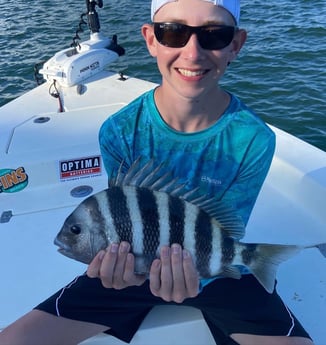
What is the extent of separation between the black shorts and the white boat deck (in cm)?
8

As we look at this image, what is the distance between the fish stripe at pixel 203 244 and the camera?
5.06ft

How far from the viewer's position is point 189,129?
6.36 ft

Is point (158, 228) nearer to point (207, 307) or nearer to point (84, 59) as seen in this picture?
point (207, 307)

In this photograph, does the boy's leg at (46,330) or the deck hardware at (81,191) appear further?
the deck hardware at (81,191)

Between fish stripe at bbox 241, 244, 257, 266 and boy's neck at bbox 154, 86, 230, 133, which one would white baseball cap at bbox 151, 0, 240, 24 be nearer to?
boy's neck at bbox 154, 86, 230, 133

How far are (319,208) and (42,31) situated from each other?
7.83 m

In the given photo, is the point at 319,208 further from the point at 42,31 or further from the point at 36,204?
the point at 42,31

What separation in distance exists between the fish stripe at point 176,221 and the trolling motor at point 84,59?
2883mm

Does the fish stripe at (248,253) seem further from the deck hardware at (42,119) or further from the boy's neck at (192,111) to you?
the deck hardware at (42,119)

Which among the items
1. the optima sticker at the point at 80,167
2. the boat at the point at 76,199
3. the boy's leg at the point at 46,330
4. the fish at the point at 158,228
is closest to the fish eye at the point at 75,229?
the fish at the point at 158,228

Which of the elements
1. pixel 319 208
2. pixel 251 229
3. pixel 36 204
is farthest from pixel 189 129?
pixel 36 204

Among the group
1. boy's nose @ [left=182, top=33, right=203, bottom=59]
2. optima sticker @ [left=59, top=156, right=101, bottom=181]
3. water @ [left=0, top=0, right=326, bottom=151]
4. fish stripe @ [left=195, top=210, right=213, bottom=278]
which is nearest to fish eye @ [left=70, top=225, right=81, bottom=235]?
fish stripe @ [left=195, top=210, right=213, bottom=278]

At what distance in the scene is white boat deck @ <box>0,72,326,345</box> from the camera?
204 cm

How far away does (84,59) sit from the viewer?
4.28 metres
